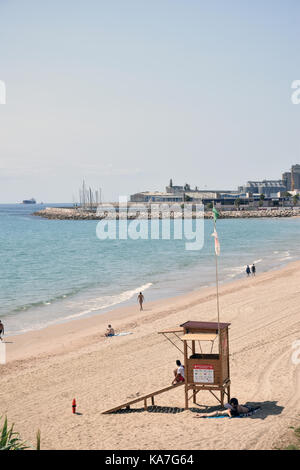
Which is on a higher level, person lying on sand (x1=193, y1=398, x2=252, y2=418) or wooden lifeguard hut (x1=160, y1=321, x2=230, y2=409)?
wooden lifeguard hut (x1=160, y1=321, x2=230, y2=409)

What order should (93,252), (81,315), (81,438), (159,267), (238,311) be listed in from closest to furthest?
(81,438)
(238,311)
(81,315)
(159,267)
(93,252)

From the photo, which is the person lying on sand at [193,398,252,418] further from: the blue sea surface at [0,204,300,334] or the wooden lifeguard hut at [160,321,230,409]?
the blue sea surface at [0,204,300,334]

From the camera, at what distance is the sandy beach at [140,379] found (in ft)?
36.4

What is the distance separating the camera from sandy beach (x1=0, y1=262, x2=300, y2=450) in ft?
36.4

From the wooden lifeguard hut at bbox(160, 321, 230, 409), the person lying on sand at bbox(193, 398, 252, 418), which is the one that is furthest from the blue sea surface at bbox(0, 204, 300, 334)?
the person lying on sand at bbox(193, 398, 252, 418)

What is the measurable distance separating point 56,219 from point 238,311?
149966 mm

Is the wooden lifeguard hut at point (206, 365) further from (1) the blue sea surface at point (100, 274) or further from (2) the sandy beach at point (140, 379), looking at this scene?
(1) the blue sea surface at point (100, 274)

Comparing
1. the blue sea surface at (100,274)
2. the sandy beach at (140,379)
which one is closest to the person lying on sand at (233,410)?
the sandy beach at (140,379)

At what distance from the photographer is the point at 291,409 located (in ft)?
39.4

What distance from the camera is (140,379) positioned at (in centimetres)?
1545

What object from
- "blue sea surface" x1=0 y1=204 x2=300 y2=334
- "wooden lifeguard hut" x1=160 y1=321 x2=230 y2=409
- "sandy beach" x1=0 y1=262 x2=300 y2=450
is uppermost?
"wooden lifeguard hut" x1=160 y1=321 x2=230 y2=409

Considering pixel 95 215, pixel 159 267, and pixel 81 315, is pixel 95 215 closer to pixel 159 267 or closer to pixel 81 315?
pixel 159 267

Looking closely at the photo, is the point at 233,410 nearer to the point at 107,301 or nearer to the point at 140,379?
the point at 140,379
